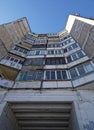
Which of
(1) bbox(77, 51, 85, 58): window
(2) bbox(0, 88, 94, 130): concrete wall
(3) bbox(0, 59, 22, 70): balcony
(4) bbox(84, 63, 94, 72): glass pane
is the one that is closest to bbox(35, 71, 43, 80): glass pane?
(2) bbox(0, 88, 94, 130): concrete wall

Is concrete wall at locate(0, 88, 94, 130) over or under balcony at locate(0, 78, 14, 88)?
under

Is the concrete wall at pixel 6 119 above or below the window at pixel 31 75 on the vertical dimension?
below

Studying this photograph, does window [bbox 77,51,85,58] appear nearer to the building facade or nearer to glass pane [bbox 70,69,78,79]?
the building facade

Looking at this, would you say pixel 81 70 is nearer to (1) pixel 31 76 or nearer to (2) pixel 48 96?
(2) pixel 48 96

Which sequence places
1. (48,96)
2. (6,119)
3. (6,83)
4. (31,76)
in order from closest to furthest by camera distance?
1. (6,119)
2. (48,96)
3. (6,83)
4. (31,76)

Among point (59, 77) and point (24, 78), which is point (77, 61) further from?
point (24, 78)

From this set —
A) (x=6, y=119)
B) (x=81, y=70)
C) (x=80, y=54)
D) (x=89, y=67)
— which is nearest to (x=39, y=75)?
(x=81, y=70)

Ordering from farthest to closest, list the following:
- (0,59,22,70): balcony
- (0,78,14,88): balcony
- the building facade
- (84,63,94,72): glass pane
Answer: (0,59,22,70): balcony < (84,63,94,72): glass pane < (0,78,14,88): balcony < the building facade

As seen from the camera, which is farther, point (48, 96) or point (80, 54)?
point (80, 54)

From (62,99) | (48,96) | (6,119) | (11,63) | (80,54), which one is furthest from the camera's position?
(80,54)

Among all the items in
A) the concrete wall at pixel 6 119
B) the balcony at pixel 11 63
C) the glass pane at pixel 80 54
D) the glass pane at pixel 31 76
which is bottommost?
the concrete wall at pixel 6 119

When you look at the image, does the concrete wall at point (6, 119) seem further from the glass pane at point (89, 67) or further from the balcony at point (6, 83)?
the glass pane at point (89, 67)

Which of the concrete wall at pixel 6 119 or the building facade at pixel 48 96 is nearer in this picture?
the concrete wall at pixel 6 119

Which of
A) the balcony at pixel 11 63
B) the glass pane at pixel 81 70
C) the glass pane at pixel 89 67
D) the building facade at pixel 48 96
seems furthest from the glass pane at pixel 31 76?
the glass pane at pixel 89 67
